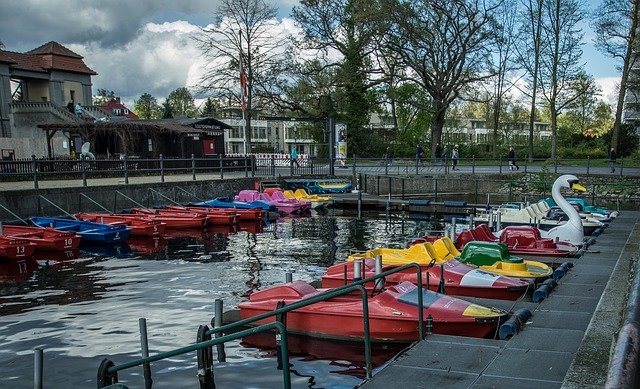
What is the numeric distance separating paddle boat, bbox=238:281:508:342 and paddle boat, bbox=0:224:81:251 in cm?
1188

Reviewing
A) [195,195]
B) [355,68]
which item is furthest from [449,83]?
[195,195]

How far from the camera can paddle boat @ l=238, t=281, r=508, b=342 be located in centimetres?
906

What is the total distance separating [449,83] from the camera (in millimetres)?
48625

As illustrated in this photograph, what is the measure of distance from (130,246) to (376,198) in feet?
51.6

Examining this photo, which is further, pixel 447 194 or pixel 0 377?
pixel 447 194

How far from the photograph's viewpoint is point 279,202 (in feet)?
101

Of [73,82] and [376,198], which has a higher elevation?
[73,82]

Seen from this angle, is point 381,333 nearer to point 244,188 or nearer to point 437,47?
point 244,188

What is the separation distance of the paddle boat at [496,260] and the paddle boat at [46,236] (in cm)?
1299

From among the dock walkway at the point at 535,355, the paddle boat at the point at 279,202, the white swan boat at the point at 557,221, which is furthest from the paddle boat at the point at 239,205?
the dock walkway at the point at 535,355

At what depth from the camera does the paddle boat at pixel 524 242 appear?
1506 cm

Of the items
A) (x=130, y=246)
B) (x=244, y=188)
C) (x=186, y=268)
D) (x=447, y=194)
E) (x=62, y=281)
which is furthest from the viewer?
(x=447, y=194)

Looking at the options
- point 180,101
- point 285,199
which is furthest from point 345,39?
point 180,101

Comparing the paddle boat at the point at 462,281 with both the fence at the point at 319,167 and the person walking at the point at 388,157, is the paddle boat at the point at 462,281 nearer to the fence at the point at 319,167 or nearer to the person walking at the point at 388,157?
the fence at the point at 319,167
